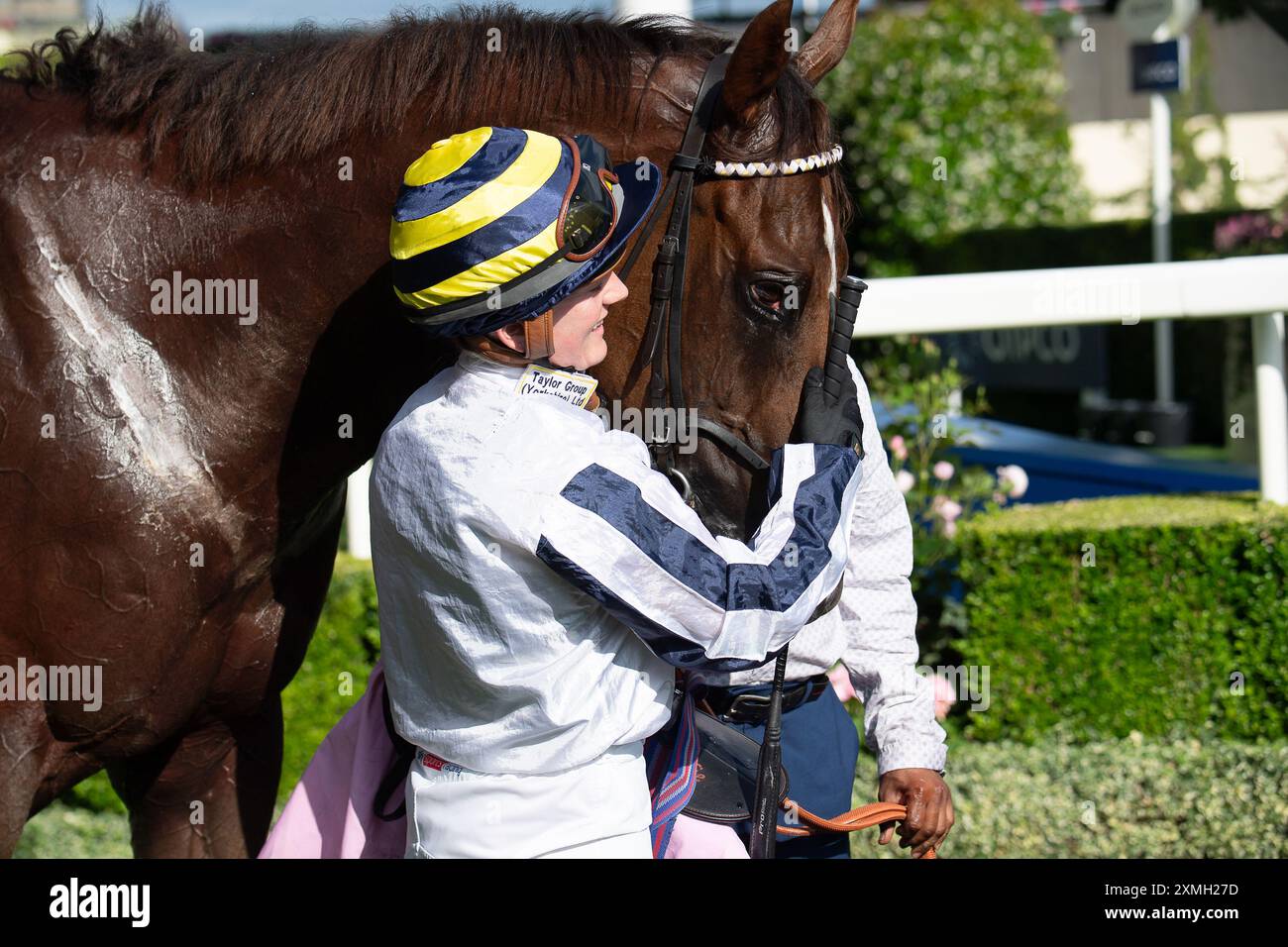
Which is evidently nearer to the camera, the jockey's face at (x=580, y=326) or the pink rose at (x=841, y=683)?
the jockey's face at (x=580, y=326)

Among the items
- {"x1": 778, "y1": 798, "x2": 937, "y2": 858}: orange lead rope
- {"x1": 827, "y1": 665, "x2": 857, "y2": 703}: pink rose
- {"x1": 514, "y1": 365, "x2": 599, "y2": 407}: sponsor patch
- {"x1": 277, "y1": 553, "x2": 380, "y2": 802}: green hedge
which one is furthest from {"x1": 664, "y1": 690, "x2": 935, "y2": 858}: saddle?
{"x1": 277, "y1": 553, "x2": 380, "y2": 802}: green hedge

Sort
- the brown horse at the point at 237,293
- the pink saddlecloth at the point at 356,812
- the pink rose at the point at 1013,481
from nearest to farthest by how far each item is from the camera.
Answer: the brown horse at the point at 237,293
the pink saddlecloth at the point at 356,812
the pink rose at the point at 1013,481

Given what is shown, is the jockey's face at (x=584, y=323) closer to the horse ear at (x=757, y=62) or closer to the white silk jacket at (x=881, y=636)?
the horse ear at (x=757, y=62)

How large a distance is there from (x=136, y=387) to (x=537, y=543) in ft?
2.64

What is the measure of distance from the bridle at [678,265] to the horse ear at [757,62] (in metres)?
0.05

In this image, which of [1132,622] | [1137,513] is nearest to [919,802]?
[1132,622]

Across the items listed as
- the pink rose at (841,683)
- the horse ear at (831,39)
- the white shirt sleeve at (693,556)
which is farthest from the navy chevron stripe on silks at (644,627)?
the pink rose at (841,683)

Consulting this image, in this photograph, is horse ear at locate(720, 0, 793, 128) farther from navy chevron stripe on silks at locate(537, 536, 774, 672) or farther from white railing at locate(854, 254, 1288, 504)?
white railing at locate(854, 254, 1288, 504)

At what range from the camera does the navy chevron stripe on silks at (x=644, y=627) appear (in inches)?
69.7

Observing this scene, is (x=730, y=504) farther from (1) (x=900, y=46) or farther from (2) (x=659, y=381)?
(1) (x=900, y=46)

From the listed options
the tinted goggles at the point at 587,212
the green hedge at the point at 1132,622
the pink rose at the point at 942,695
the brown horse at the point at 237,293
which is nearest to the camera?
the tinted goggles at the point at 587,212

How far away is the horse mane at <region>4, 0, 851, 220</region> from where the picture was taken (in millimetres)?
2172
